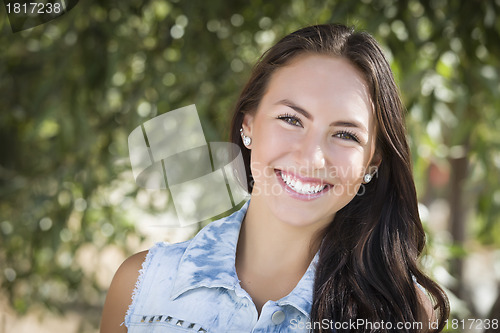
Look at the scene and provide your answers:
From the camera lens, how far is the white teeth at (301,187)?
45.4 inches

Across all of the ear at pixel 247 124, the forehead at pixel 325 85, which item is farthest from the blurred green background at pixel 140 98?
the forehead at pixel 325 85

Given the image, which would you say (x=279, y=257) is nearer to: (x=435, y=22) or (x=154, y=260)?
(x=154, y=260)

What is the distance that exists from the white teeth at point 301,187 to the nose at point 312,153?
0.04m

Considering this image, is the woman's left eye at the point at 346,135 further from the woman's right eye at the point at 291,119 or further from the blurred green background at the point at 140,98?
the blurred green background at the point at 140,98

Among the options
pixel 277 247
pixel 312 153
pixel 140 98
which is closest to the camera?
pixel 312 153

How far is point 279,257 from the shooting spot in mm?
1240

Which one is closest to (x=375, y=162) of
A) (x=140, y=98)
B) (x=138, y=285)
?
(x=138, y=285)

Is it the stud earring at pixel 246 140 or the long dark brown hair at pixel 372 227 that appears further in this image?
the stud earring at pixel 246 140

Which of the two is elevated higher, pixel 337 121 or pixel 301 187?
pixel 337 121

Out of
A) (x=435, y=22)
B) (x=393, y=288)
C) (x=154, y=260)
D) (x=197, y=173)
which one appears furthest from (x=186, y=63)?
(x=393, y=288)

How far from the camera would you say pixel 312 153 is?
1.13 metres

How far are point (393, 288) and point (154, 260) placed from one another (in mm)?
462

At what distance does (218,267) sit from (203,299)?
0.23ft

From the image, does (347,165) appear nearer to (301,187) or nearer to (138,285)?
(301,187)
